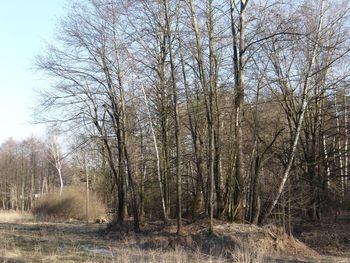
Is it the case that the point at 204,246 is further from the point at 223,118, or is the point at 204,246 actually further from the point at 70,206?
the point at 70,206

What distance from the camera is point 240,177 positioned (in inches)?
646

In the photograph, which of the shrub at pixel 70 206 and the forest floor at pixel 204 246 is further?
the shrub at pixel 70 206

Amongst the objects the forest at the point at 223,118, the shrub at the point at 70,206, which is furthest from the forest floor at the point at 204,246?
the shrub at the point at 70,206

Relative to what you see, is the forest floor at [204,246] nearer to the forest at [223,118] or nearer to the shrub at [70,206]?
the forest at [223,118]

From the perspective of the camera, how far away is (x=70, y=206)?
34.8m

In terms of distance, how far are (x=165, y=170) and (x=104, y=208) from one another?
52.3ft

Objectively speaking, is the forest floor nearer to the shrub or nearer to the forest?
the forest

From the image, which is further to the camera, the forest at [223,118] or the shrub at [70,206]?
the shrub at [70,206]

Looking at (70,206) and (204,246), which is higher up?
(70,206)

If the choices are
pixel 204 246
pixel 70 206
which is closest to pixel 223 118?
pixel 204 246

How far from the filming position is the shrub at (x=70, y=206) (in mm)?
34188

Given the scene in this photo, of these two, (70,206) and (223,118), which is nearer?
(223,118)

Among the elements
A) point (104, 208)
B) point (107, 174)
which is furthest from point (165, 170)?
point (104, 208)

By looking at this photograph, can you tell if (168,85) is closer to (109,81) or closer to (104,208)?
(109,81)
